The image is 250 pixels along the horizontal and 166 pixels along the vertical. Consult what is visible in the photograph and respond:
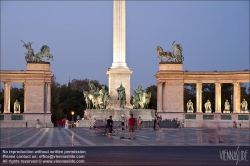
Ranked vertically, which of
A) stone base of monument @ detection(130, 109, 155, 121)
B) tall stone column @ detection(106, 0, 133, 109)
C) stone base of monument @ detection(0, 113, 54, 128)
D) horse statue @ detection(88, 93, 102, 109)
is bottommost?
stone base of monument @ detection(0, 113, 54, 128)

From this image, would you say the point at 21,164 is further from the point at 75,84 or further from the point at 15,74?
the point at 75,84

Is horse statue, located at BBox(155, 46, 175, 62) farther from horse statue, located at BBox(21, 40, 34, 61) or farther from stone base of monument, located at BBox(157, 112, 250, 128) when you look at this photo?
horse statue, located at BBox(21, 40, 34, 61)

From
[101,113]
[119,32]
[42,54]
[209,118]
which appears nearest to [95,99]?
[101,113]

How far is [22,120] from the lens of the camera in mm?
92938

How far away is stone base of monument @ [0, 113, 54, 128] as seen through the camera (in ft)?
299

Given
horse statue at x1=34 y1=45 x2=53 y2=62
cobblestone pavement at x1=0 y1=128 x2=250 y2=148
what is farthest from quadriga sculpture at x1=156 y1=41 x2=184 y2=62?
cobblestone pavement at x1=0 y1=128 x2=250 y2=148

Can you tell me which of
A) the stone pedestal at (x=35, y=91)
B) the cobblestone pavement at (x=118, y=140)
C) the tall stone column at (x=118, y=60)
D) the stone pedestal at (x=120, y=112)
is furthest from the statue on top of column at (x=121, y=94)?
the cobblestone pavement at (x=118, y=140)

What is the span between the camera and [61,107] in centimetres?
14162

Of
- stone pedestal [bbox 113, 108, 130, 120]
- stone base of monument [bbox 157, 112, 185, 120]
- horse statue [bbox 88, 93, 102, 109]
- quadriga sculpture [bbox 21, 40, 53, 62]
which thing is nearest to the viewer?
stone pedestal [bbox 113, 108, 130, 120]

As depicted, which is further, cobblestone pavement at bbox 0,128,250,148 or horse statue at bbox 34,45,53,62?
horse statue at bbox 34,45,53,62

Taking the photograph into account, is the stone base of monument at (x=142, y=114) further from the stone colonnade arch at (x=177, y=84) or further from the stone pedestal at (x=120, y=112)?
the stone colonnade arch at (x=177, y=84)

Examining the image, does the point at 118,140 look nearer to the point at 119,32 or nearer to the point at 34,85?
the point at 119,32

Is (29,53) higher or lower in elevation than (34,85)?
higher

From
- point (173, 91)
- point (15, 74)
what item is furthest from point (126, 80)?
point (15, 74)
